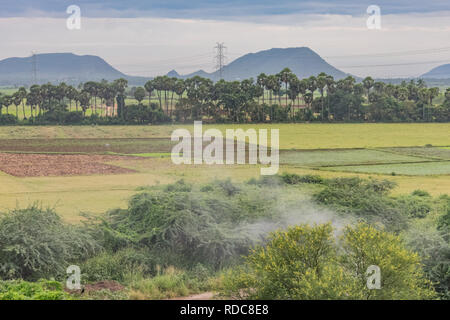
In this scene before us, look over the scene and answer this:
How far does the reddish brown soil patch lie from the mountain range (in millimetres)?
52827

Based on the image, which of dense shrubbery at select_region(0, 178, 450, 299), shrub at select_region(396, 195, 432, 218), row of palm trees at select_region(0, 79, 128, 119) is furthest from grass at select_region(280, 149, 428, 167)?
row of palm trees at select_region(0, 79, 128, 119)

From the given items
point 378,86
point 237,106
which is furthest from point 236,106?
point 378,86

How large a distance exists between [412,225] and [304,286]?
918cm

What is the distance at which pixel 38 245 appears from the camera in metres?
15.3

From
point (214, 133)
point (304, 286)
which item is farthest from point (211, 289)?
point (214, 133)

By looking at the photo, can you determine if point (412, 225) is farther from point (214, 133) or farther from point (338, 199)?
point (214, 133)

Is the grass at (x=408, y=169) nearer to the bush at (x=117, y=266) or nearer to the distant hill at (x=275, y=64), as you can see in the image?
the bush at (x=117, y=266)

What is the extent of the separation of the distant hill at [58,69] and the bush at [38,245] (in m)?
91.1

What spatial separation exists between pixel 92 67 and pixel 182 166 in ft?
290

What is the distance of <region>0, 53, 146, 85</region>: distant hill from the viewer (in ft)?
378

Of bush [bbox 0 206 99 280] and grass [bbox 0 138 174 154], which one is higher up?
grass [bbox 0 138 174 154]

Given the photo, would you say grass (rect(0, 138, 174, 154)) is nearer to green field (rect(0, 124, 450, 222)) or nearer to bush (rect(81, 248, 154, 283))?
green field (rect(0, 124, 450, 222))
